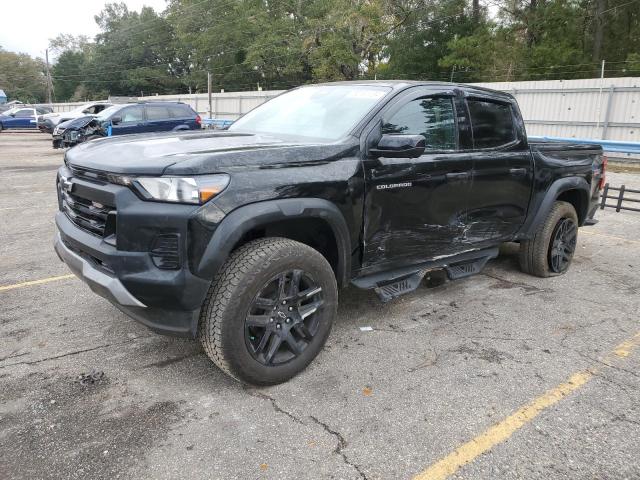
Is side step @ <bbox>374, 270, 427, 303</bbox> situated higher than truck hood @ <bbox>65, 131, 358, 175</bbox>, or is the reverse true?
truck hood @ <bbox>65, 131, 358, 175</bbox>

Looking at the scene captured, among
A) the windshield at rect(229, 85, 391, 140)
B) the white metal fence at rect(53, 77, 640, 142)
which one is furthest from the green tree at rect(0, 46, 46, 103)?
the windshield at rect(229, 85, 391, 140)

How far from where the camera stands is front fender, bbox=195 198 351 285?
110 inches

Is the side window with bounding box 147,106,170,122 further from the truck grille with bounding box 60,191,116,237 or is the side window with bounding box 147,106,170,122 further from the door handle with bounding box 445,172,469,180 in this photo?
the door handle with bounding box 445,172,469,180

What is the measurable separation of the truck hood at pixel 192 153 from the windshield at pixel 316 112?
11.2 inches

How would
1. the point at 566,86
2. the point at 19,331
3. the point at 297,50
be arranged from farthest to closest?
the point at 297,50
the point at 566,86
the point at 19,331

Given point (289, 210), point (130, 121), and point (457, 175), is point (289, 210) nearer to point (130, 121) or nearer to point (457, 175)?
point (457, 175)

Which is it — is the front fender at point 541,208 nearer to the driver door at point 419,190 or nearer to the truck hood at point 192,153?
the driver door at point 419,190

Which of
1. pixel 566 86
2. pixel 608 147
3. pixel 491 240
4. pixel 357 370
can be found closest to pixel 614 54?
pixel 566 86

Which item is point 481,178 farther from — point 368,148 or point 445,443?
point 445,443

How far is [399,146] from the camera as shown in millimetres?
3375

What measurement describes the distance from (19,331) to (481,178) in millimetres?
3797

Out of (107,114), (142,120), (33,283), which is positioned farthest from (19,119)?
(33,283)

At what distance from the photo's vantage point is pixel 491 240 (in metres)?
4.70

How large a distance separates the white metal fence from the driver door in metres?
12.2
